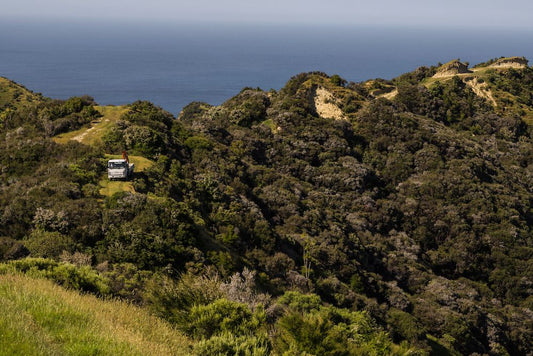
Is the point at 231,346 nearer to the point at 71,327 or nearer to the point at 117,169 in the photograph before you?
the point at 71,327

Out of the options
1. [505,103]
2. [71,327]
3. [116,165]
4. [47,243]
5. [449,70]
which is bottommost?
[47,243]

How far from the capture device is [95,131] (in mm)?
38969

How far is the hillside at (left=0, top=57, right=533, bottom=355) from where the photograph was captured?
1897 centimetres

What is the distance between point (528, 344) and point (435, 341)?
39.6 ft

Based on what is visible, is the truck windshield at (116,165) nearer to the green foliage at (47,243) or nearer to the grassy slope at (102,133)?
the grassy slope at (102,133)

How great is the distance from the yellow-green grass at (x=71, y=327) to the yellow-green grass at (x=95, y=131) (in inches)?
1085

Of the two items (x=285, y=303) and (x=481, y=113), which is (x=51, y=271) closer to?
(x=285, y=303)

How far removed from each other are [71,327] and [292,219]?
103 ft

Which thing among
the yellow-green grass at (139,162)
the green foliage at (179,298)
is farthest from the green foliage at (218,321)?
the yellow-green grass at (139,162)

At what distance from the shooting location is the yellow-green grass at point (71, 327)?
7852 mm

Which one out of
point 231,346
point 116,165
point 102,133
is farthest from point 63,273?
point 102,133

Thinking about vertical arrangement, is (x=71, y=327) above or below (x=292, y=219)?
above

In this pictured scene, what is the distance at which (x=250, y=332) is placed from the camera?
43.0ft

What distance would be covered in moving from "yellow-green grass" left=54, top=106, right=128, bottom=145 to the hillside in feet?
0.69
